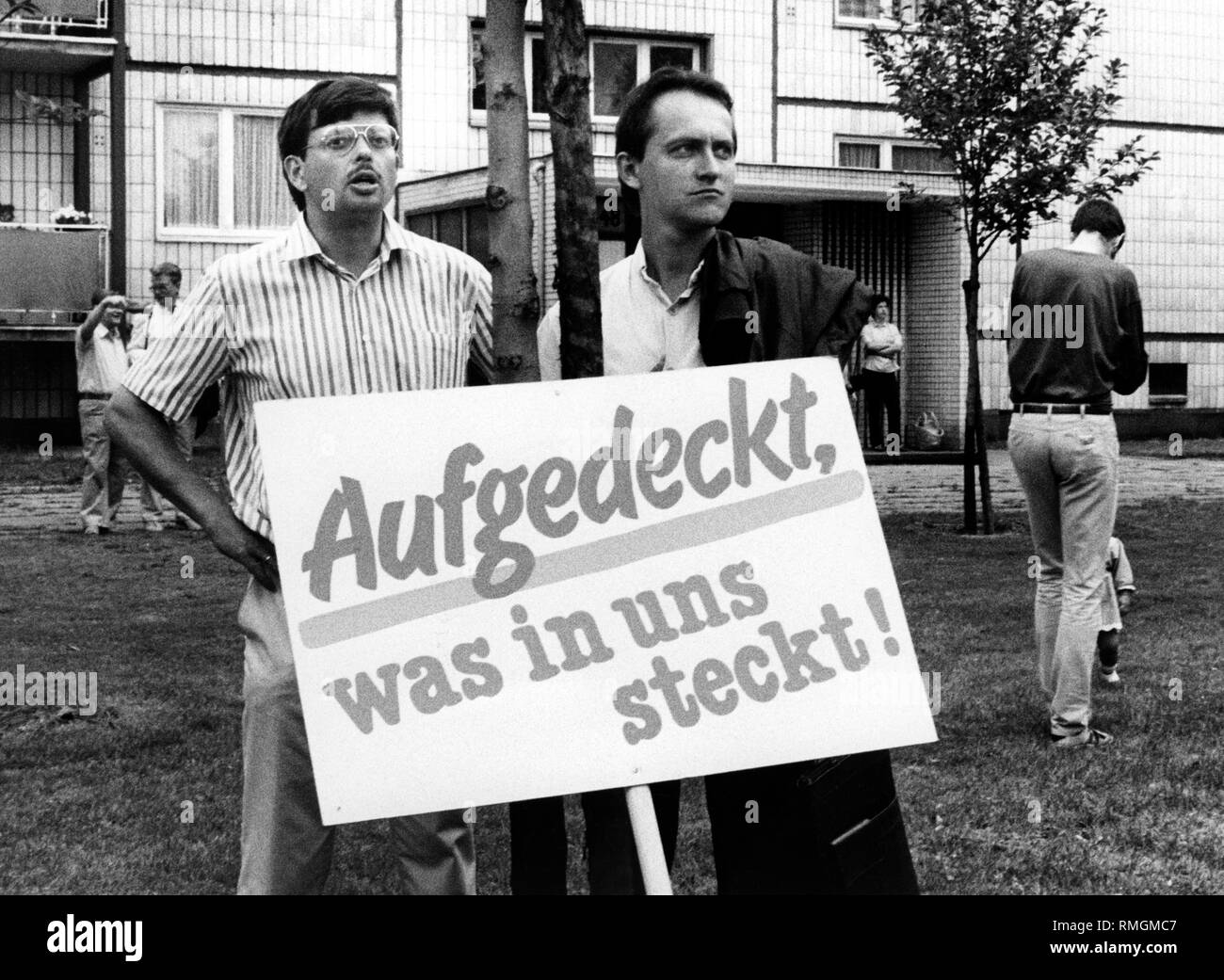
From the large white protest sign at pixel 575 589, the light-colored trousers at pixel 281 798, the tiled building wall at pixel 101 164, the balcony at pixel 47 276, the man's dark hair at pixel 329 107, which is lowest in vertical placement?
the light-colored trousers at pixel 281 798

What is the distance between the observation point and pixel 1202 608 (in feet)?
34.9

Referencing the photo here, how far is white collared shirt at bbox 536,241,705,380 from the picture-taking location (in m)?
3.89

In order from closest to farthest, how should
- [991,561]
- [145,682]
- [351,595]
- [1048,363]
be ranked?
[351,595] → [1048,363] → [145,682] → [991,561]

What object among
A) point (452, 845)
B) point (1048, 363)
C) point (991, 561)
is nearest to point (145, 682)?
point (1048, 363)

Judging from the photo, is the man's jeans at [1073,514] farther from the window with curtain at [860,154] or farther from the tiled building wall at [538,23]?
the window with curtain at [860,154]

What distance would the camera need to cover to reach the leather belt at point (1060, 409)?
6.89m

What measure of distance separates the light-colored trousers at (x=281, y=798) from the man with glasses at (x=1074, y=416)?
3.59 m

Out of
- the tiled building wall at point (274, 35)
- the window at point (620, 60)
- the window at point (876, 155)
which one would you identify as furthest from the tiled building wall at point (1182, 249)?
the tiled building wall at point (274, 35)

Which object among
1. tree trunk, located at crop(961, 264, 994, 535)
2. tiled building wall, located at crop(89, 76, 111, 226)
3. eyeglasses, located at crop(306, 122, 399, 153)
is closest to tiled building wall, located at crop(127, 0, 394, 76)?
tiled building wall, located at crop(89, 76, 111, 226)

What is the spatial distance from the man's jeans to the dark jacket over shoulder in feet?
10.7

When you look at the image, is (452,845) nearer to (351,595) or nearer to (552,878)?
(552,878)

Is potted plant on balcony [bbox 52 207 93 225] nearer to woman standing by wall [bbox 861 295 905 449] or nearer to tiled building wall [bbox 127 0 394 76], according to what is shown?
tiled building wall [bbox 127 0 394 76]

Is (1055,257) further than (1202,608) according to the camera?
No

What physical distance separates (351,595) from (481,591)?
23cm
